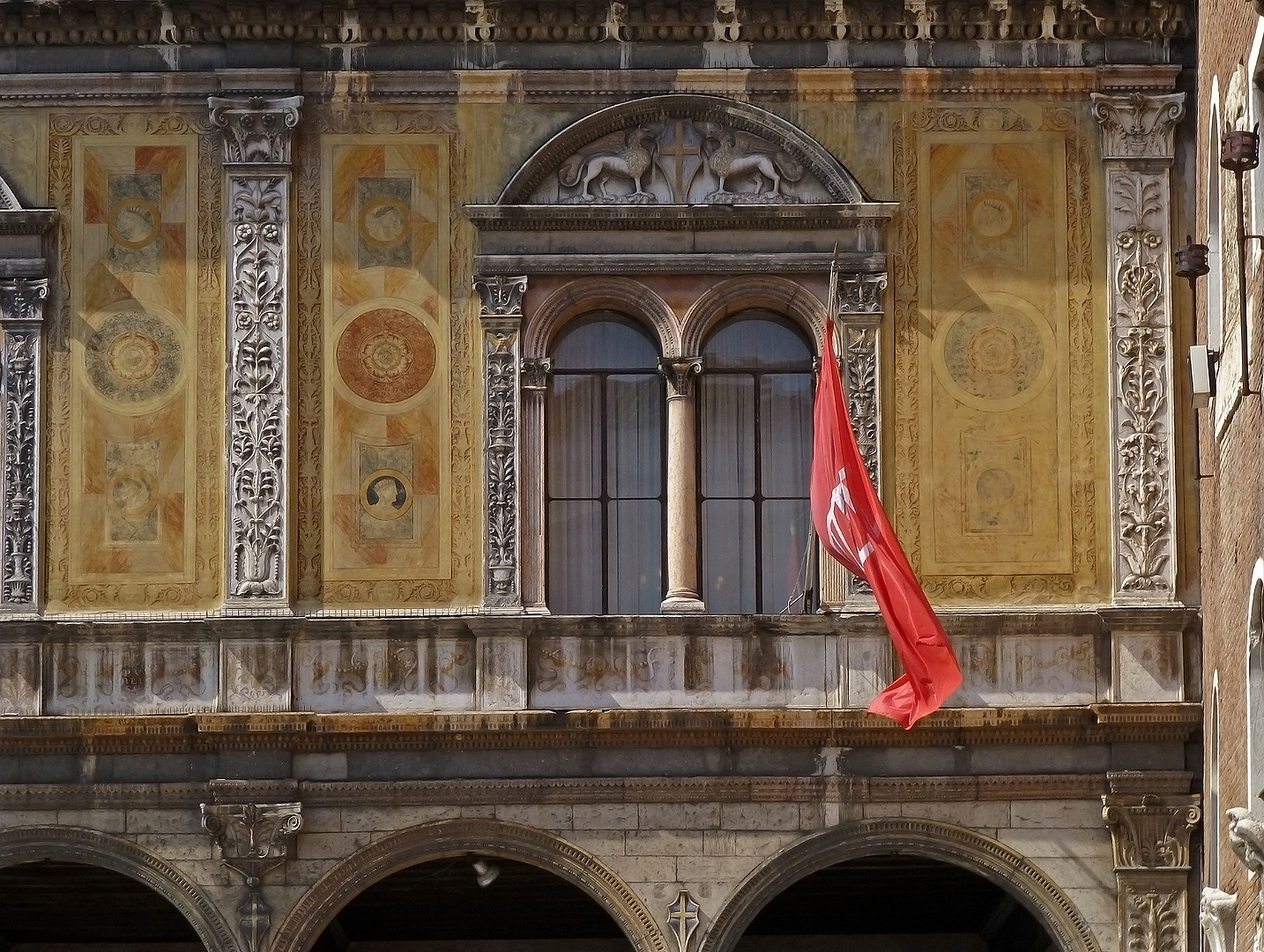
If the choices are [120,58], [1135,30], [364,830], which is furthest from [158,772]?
[1135,30]

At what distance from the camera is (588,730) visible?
24.2m

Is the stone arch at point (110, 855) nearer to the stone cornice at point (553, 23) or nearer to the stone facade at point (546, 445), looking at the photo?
the stone facade at point (546, 445)

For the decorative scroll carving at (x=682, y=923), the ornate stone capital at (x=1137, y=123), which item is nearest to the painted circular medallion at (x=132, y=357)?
the decorative scroll carving at (x=682, y=923)

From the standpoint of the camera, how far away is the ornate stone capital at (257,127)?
2508 cm

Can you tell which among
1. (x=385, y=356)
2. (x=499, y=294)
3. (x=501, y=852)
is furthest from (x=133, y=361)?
(x=501, y=852)

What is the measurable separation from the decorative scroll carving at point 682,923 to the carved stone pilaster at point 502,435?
276 cm

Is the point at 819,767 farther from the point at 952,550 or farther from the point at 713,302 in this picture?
the point at 713,302

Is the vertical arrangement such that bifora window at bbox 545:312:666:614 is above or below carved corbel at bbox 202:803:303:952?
above

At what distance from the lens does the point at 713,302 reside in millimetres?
25141

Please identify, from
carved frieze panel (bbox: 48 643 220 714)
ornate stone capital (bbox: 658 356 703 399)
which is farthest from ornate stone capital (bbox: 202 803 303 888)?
ornate stone capital (bbox: 658 356 703 399)

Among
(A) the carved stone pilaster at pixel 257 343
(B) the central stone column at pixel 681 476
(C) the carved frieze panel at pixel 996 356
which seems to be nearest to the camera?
(A) the carved stone pilaster at pixel 257 343

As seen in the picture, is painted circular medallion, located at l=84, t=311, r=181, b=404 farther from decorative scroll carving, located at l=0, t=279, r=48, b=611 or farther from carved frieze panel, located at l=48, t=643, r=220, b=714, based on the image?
carved frieze panel, located at l=48, t=643, r=220, b=714

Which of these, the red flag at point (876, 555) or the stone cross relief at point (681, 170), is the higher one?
the stone cross relief at point (681, 170)

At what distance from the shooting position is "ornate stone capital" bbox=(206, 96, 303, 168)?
2508 cm
